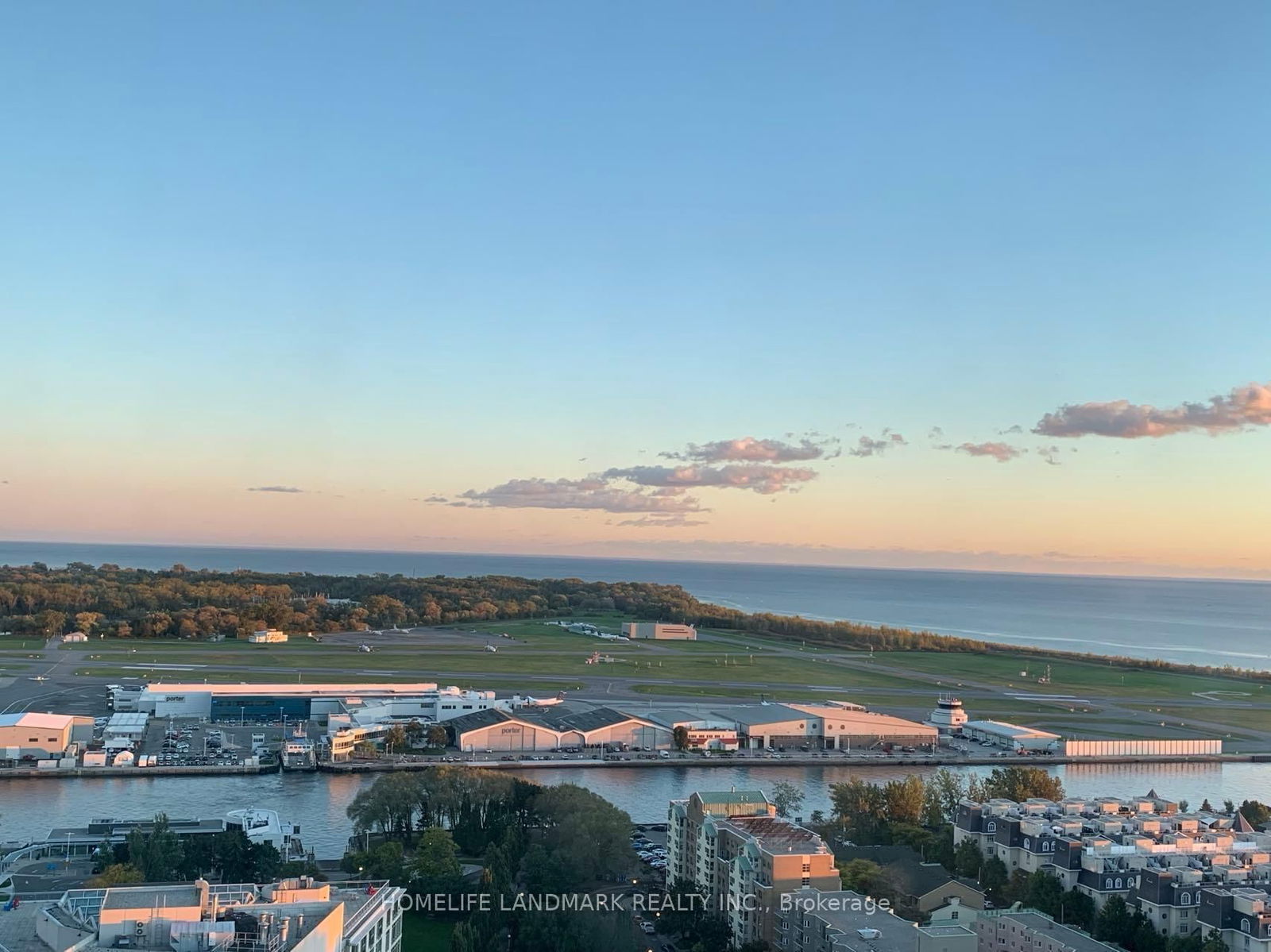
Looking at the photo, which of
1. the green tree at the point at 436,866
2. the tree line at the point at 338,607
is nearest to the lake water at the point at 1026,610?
the tree line at the point at 338,607

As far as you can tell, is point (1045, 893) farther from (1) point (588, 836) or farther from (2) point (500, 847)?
(2) point (500, 847)

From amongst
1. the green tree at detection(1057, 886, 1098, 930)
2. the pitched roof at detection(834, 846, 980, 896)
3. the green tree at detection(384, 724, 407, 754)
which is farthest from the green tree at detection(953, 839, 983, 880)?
the green tree at detection(384, 724, 407, 754)

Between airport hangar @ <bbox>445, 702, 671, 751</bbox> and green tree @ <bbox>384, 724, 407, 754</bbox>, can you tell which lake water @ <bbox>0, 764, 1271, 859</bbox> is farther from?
green tree @ <bbox>384, 724, 407, 754</bbox>

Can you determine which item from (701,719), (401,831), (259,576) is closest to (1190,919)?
(401,831)

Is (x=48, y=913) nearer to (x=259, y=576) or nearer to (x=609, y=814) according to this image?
(x=609, y=814)

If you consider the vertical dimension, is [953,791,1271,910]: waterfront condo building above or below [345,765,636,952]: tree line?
above

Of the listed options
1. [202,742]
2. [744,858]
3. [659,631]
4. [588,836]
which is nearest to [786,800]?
[588,836]
